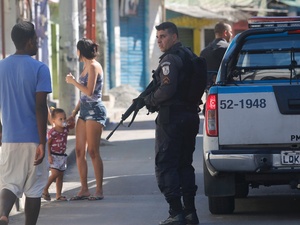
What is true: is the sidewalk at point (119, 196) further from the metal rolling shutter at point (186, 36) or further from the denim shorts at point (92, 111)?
the metal rolling shutter at point (186, 36)

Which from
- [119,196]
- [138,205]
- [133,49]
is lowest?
[133,49]

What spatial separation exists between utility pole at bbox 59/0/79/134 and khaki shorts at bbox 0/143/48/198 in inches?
394

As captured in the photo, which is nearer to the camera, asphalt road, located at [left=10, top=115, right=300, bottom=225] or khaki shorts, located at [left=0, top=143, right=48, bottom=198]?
khaki shorts, located at [left=0, top=143, right=48, bottom=198]

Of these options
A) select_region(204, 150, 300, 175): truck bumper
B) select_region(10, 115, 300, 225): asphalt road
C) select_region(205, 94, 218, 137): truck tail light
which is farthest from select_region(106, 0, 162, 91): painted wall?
select_region(204, 150, 300, 175): truck bumper

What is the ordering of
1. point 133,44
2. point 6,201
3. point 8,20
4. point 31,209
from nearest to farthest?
point 6,201 < point 31,209 < point 8,20 < point 133,44

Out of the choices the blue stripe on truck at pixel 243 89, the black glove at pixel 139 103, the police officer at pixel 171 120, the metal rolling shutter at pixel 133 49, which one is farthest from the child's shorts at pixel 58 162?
the metal rolling shutter at pixel 133 49

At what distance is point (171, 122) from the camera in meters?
8.98

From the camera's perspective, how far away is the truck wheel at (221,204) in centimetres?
959

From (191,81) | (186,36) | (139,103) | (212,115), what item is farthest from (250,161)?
(186,36)

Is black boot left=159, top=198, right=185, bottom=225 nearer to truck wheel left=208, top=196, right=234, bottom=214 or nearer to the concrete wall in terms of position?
truck wheel left=208, top=196, right=234, bottom=214

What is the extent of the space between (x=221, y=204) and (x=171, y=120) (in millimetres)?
1136

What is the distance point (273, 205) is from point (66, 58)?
27.6ft

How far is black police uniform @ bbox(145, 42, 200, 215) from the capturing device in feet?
29.2

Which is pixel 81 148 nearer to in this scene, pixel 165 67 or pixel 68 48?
pixel 165 67
